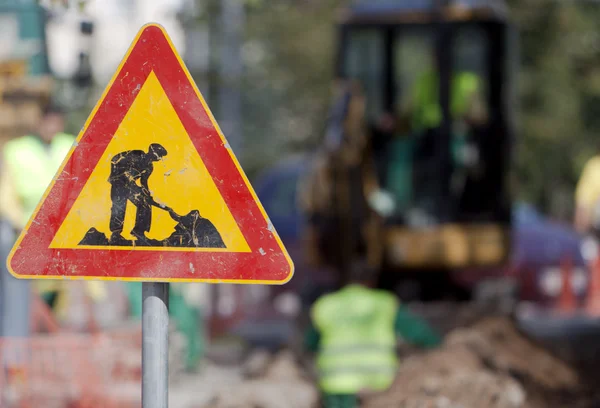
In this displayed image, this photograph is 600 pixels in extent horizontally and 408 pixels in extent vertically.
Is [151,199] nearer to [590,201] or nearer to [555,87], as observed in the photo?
[590,201]

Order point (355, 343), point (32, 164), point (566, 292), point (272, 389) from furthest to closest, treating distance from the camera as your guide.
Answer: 1. point (566, 292)
2. point (272, 389)
3. point (32, 164)
4. point (355, 343)

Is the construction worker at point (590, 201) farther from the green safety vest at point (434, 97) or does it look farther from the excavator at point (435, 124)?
the green safety vest at point (434, 97)

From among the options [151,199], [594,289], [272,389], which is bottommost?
[594,289]

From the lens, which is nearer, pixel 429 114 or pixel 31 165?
pixel 31 165

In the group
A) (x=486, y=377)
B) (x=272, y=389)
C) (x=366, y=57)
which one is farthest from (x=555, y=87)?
(x=486, y=377)

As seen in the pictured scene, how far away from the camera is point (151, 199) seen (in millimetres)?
3998

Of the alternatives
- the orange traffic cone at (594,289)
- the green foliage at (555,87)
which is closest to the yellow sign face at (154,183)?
the orange traffic cone at (594,289)

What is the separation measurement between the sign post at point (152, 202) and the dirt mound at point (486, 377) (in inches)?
168

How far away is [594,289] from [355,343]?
9822 mm

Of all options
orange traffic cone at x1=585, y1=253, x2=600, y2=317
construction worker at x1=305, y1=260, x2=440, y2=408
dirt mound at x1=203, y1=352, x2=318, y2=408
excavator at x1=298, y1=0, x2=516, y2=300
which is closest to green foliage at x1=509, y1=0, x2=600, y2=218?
orange traffic cone at x1=585, y1=253, x2=600, y2=317

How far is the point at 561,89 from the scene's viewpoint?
2991cm

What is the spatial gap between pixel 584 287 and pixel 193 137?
12921mm

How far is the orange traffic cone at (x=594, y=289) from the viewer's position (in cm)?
1620

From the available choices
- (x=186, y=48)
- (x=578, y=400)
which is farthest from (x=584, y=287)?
(x=186, y=48)
